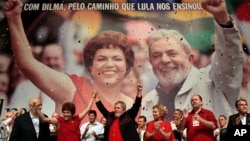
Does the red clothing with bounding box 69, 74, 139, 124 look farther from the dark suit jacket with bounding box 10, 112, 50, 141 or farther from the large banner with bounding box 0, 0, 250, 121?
the dark suit jacket with bounding box 10, 112, 50, 141

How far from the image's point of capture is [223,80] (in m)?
7.66

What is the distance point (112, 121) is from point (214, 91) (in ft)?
9.97

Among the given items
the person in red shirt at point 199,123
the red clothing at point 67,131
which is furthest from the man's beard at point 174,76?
the red clothing at point 67,131

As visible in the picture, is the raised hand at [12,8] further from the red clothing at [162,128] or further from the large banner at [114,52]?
the red clothing at [162,128]

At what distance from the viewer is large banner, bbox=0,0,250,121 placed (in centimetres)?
764

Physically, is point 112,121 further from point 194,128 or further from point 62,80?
point 62,80

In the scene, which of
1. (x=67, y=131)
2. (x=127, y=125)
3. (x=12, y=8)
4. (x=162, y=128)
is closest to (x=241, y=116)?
(x=162, y=128)

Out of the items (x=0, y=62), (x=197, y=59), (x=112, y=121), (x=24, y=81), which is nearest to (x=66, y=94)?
(x=24, y=81)

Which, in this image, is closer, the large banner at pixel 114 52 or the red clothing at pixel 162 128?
the red clothing at pixel 162 128

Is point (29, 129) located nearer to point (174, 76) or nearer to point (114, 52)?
point (114, 52)

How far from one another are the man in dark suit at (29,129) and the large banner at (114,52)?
2.94 m

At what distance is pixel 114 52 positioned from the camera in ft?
25.6

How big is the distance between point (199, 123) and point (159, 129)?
48cm

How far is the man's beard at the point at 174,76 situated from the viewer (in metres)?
7.66
